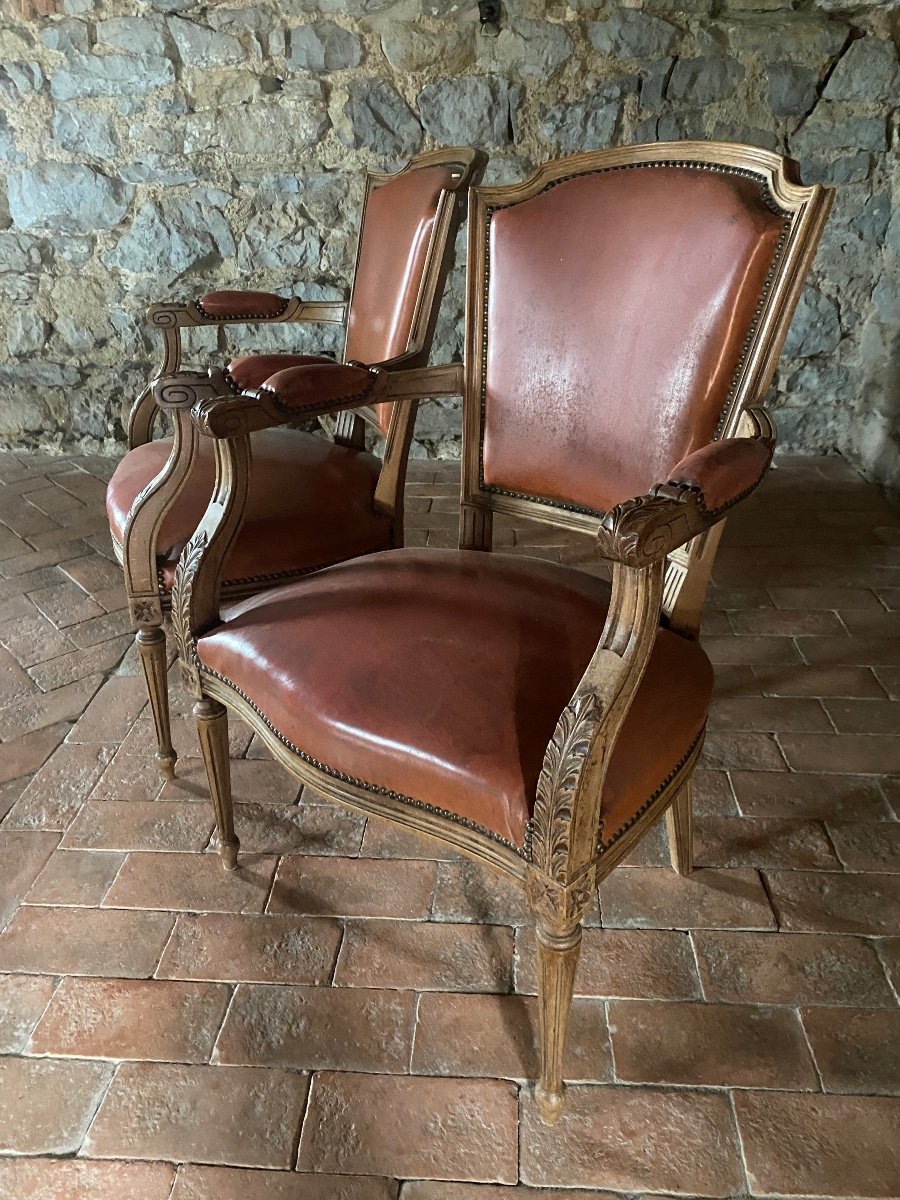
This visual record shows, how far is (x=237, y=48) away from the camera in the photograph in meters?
2.69

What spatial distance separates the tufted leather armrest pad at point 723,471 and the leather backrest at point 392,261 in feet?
2.63

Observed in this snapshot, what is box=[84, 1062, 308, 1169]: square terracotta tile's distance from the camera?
104 cm

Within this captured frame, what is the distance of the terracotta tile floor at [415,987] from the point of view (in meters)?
1.03

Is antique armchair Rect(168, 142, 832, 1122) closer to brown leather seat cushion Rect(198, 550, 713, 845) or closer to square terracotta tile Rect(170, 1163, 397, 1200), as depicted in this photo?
brown leather seat cushion Rect(198, 550, 713, 845)

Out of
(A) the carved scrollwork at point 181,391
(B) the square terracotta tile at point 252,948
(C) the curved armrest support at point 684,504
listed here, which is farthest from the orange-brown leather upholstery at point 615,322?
(B) the square terracotta tile at point 252,948

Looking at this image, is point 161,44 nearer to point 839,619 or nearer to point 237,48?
point 237,48

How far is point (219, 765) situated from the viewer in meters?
1.32

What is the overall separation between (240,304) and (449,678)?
3.97 ft

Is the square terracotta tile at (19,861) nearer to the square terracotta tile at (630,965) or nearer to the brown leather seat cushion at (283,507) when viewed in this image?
the brown leather seat cushion at (283,507)

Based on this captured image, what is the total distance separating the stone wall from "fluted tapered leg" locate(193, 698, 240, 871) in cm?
203

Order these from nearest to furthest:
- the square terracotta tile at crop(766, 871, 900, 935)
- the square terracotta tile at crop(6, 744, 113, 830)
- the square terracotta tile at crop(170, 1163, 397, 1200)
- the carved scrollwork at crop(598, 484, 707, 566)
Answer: the carved scrollwork at crop(598, 484, 707, 566) → the square terracotta tile at crop(170, 1163, 397, 1200) → the square terracotta tile at crop(766, 871, 900, 935) → the square terracotta tile at crop(6, 744, 113, 830)

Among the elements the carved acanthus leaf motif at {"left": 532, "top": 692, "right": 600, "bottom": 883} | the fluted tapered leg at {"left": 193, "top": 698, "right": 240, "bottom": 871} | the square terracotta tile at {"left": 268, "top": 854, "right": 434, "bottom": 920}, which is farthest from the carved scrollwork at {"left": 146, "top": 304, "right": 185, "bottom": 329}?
the carved acanthus leaf motif at {"left": 532, "top": 692, "right": 600, "bottom": 883}

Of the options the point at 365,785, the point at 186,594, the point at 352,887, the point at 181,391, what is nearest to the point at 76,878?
the point at 352,887

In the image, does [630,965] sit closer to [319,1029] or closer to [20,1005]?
[319,1029]
